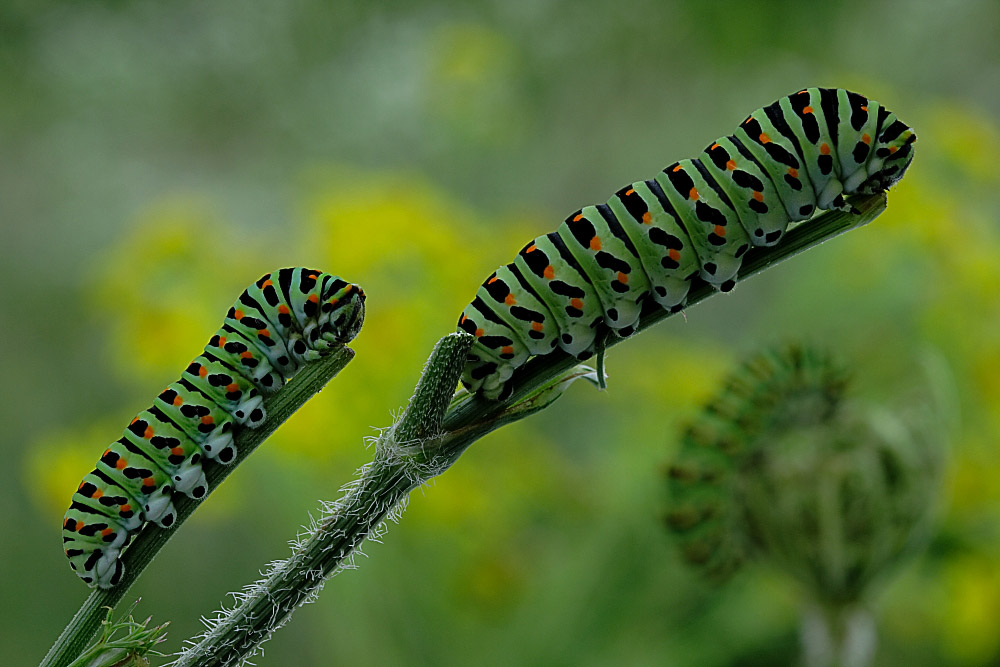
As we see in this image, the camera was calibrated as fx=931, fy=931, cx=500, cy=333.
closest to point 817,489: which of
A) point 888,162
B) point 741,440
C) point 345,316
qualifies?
point 741,440

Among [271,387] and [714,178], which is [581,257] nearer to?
[714,178]

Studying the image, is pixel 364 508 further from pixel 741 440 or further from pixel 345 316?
pixel 741 440

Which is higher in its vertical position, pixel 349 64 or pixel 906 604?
pixel 349 64

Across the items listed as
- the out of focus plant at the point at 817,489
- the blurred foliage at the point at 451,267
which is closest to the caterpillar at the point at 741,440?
the out of focus plant at the point at 817,489

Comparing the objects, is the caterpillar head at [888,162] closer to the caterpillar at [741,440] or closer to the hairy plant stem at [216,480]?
the caterpillar at [741,440]

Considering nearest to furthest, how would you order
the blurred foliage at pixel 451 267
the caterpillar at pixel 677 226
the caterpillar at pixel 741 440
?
the caterpillar at pixel 677 226
the caterpillar at pixel 741 440
the blurred foliage at pixel 451 267

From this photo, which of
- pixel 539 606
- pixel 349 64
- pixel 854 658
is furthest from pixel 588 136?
pixel 854 658
